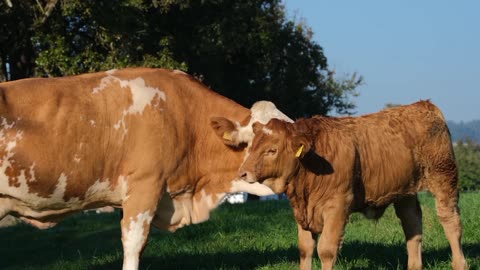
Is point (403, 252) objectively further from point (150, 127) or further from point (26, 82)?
point (26, 82)

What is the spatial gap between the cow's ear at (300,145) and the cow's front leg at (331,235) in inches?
25.1

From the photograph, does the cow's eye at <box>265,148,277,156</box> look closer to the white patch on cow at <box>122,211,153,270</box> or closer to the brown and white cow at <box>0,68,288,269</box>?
the brown and white cow at <box>0,68,288,269</box>

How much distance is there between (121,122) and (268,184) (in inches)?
70.5

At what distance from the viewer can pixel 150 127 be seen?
867cm

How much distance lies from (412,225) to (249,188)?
1.85 metres

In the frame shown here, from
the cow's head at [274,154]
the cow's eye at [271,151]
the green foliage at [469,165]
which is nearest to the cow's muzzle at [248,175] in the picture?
the cow's head at [274,154]

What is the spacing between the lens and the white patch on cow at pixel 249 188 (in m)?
9.23

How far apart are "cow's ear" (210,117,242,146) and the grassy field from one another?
159 cm

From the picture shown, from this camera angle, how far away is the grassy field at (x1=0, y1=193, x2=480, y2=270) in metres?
10.0

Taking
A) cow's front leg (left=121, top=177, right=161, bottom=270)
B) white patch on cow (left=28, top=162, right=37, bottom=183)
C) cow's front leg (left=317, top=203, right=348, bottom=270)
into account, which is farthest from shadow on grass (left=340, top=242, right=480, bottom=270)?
white patch on cow (left=28, top=162, right=37, bottom=183)

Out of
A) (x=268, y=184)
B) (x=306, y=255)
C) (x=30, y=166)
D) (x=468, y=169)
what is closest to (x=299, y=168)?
(x=268, y=184)

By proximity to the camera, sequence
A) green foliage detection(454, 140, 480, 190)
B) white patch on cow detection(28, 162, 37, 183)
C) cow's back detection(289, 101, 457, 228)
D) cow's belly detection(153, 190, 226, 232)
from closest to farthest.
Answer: cow's back detection(289, 101, 457, 228)
white patch on cow detection(28, 162, 37, 183)
cow's belly detection(153, 190, 226, 232)
green foliage detection(454, 140, 480, 190)

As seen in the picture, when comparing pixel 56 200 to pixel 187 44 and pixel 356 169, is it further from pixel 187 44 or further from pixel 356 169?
pixel 187 44

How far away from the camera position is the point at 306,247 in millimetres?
8562
